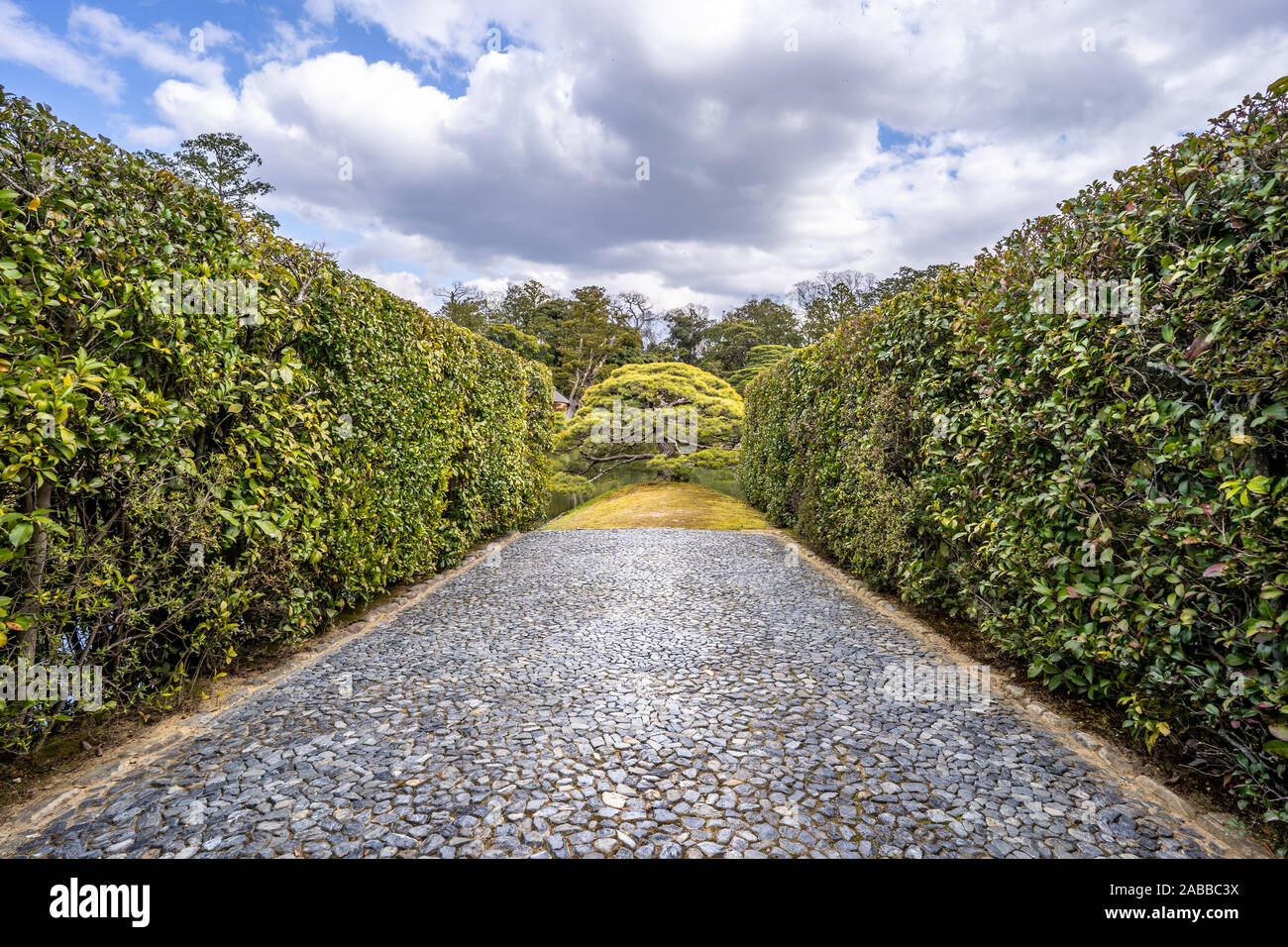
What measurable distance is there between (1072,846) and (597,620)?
11.7ft

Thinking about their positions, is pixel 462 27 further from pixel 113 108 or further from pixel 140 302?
pixel 140 302

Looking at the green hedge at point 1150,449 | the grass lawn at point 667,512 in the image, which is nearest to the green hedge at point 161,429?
the green hedge at point 1150,449

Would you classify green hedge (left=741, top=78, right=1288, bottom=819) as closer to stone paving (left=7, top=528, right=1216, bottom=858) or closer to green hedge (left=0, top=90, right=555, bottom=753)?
stone paving (left=7, top=528, right=1216, bottom=858)

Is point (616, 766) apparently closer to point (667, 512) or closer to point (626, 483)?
point (667, 512)

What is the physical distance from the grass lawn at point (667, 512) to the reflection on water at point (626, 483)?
1.03m

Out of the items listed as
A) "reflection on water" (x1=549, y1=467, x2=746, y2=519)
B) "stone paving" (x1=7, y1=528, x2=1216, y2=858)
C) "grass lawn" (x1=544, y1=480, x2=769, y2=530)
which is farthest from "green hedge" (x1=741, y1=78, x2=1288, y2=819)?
"reflection on water" (x1=549, y1=467, x2=746, y2=519)

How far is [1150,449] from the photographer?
231 centimetres

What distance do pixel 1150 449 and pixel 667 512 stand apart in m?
9.60

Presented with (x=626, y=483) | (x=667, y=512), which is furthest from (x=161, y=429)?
(x=626, y=483)

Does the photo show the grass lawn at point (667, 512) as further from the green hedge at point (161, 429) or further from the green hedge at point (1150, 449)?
the green hedge at point (1150, 449)

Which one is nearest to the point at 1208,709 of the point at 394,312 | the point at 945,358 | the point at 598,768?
the point at 598,768

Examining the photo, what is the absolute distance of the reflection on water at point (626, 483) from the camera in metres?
16.8

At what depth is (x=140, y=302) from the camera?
2.59m

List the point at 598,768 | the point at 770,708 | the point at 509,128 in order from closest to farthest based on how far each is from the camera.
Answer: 1. the point at 598,768
2. the point at 770,708
3. the point at 509,128
